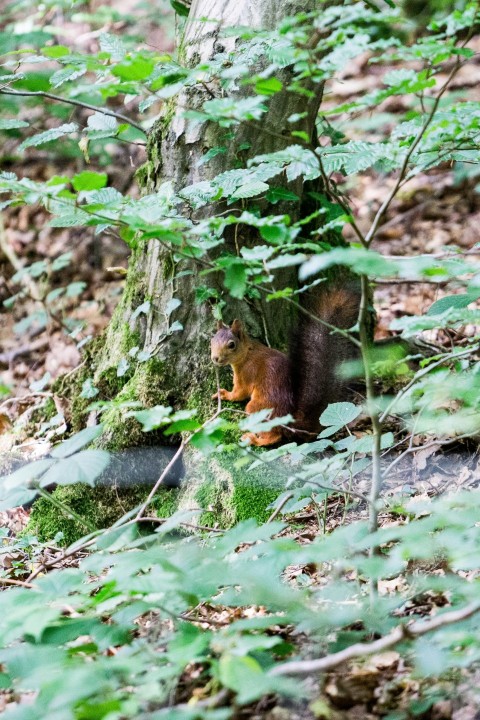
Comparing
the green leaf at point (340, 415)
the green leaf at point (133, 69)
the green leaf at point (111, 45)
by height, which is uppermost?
the green leaf at point (111, 45)

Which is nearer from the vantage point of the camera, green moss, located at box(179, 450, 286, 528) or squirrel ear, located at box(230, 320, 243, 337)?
green moss, located at box(179, 450, 286, 528)

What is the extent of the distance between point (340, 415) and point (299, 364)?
2.15 ft

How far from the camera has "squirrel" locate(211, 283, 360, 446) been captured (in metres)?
2.96

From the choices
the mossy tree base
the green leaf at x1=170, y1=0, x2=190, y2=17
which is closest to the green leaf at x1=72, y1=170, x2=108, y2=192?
the mossy tree base

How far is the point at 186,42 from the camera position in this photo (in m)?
3.14

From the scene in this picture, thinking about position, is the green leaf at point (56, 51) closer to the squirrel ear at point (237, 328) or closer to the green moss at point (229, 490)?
the squirrel ear at point (237, 328)

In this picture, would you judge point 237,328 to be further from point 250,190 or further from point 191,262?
point 250,190

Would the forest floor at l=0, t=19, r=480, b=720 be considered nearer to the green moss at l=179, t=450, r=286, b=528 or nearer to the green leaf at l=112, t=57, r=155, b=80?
the green moss at l=179, t=450, r=286, b=528

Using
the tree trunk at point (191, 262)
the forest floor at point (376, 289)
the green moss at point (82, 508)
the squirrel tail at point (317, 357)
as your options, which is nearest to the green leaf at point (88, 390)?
the tree trunk at point (191, 262)

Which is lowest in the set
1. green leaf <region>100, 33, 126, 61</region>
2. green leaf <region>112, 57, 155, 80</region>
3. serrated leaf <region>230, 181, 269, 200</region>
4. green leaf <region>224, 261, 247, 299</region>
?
green leaf <region>224, 261, 247, 299</region>

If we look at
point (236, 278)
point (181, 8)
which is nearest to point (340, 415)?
point (236, 278)

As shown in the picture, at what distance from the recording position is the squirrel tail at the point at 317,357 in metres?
2.97

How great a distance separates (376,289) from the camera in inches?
195

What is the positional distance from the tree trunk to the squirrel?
0.46ft
